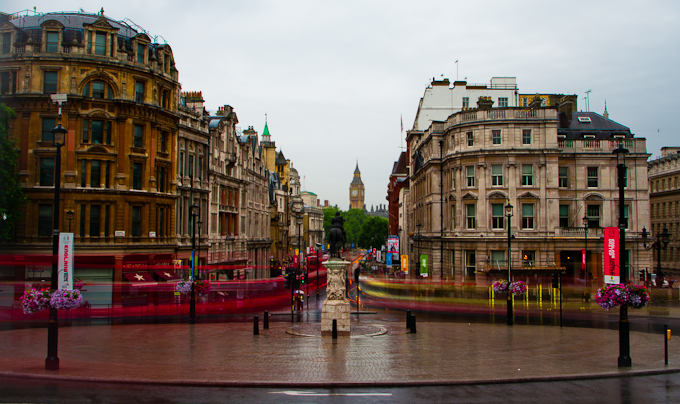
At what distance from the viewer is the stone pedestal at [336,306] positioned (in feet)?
74.8

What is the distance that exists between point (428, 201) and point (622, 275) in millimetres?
38250

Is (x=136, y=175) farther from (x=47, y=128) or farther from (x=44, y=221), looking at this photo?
(x=44, y=221)

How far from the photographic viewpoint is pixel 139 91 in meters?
39.1

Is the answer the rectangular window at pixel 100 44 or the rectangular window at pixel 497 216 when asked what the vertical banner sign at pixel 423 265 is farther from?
the rectangular window at pixel 100 44

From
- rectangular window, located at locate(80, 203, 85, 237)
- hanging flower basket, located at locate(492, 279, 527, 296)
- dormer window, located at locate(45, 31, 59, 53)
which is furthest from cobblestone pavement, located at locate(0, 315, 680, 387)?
dormer window, located at locate(45, 31, 59, 53)

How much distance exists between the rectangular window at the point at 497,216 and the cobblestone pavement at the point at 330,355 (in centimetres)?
2027

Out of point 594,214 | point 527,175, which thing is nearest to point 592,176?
point 594,214

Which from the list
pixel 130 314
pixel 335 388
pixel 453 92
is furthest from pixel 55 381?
pixel 453 92

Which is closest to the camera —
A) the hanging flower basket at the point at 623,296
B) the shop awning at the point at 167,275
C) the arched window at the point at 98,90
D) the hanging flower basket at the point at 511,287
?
the hanging flower basket at the point at 623,296

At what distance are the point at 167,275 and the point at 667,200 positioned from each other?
6840 centimetres

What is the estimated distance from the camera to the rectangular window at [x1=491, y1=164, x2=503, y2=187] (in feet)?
149

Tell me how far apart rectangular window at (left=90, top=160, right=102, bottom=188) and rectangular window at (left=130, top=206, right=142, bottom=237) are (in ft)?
10.3

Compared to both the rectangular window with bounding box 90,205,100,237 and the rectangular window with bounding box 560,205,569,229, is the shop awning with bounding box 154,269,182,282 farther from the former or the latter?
the rectangular window with bounding box 560,205,569,229

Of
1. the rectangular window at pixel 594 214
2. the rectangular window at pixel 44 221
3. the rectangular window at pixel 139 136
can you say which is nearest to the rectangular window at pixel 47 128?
the rectangular window at pixel 44 221
